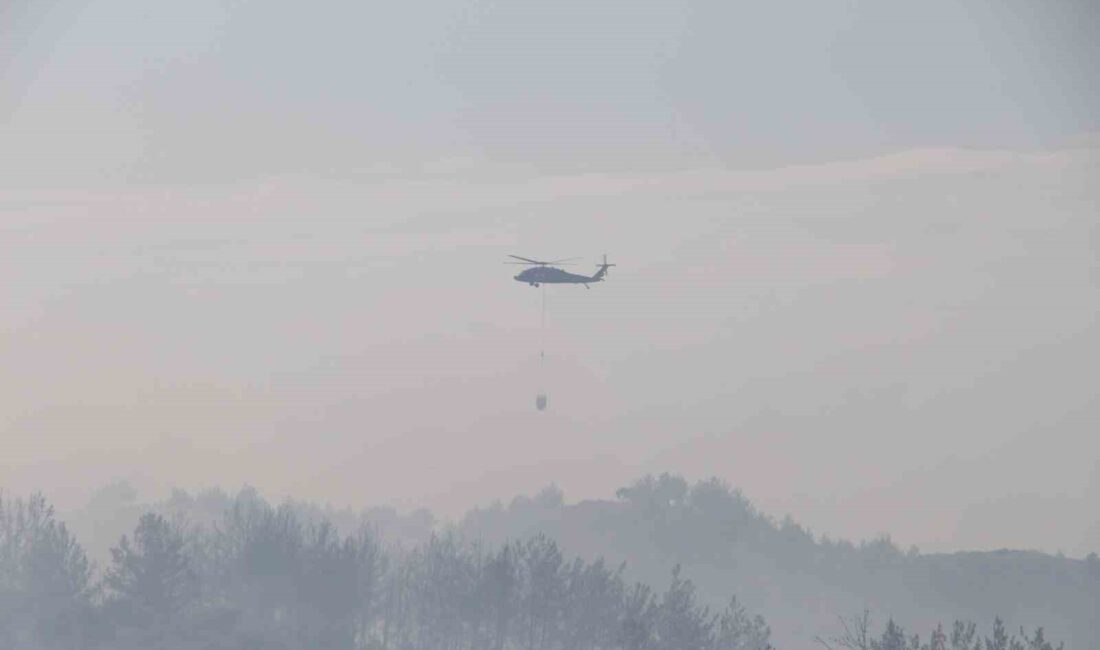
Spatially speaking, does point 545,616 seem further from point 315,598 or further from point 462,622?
point 315,598

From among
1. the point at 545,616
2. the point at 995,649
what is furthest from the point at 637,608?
the point at 995,649

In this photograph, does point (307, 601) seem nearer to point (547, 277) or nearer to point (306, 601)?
point (306, 601)

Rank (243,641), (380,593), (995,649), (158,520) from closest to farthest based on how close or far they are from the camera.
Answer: (995,649), (243,641), (158,520), (380,593)

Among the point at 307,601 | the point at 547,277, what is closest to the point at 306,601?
the point at 307,601

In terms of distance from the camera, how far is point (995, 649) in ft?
287

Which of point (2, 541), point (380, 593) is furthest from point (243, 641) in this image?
point (2, 541)

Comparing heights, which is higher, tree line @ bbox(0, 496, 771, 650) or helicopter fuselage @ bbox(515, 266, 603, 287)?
helicopter fuselage @ bbox(515, 266, 603, 287)

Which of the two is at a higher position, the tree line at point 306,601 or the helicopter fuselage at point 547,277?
the helicopter fuselage at point 547,277

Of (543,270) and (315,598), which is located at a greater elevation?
(543,270)

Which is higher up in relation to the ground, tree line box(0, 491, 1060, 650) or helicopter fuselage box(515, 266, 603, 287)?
helicopter fuselage box(515, 266, 603, 287)

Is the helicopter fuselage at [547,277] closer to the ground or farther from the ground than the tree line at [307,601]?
farther from the ground

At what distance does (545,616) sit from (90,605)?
1109 inches

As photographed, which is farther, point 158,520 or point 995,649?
point 158,520

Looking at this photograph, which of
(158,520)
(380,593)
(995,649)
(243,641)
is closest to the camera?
(995,649)
